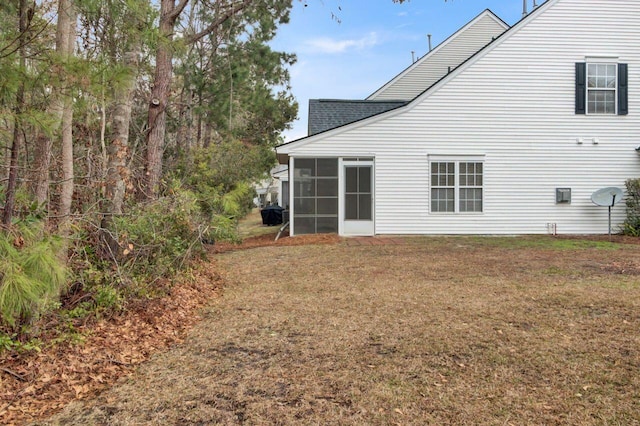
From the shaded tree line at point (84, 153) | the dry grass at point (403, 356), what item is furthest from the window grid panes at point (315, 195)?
the dry grass at point (403, 356)

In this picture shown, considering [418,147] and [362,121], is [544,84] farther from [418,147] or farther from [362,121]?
[362,121]

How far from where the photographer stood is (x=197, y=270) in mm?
6387

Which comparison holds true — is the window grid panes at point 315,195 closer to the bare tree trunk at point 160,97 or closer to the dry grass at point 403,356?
the bare tree trunk at point 160,97

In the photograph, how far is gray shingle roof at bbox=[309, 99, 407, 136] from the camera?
1277 centimetres

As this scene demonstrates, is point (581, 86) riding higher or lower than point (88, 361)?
higher

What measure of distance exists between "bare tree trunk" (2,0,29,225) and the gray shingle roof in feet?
32.2

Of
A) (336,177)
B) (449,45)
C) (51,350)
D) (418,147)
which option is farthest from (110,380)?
(449,45)

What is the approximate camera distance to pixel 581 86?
11594 millimetres

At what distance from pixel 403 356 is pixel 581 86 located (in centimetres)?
1175

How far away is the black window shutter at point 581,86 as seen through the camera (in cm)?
1155

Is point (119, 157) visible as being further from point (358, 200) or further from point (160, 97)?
point (358, 200)

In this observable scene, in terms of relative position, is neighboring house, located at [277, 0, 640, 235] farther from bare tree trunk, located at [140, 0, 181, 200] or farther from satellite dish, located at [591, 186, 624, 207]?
bare tree trunk, located at [140, 0, 181, 200]

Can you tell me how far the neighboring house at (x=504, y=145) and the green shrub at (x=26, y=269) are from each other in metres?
→ 9.02

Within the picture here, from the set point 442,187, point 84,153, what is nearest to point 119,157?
point 84,153
